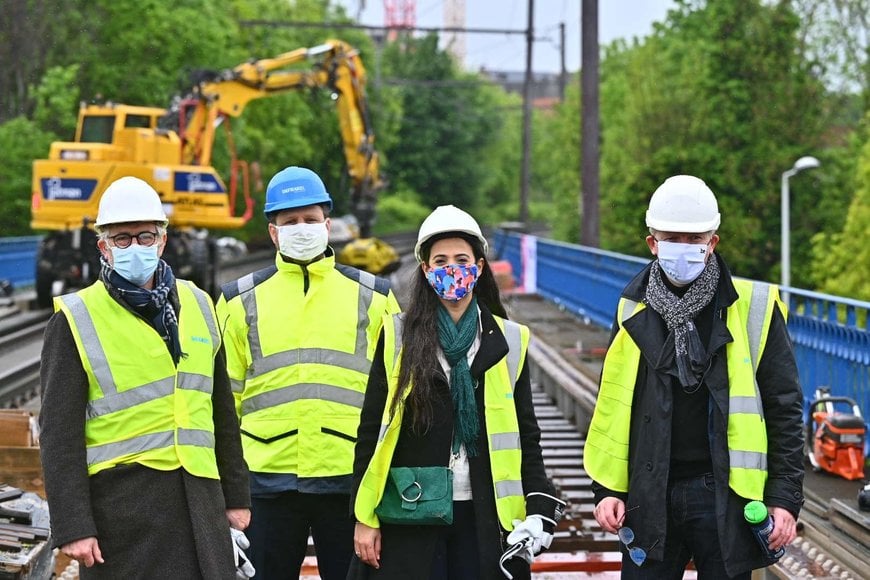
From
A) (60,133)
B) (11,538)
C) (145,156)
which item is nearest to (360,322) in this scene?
(11,538)

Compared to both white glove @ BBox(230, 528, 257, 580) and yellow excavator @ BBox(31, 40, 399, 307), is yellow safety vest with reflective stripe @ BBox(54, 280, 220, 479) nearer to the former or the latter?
white glove @ BBox(230, 528, 257, 580)

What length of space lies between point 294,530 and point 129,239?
1.44 metres

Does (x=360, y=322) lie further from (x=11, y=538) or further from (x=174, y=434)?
(x=11, y=538)

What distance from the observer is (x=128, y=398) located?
4.43 metres

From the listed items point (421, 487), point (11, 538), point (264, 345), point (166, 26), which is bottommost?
point (11, 538)

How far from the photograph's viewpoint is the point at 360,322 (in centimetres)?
558

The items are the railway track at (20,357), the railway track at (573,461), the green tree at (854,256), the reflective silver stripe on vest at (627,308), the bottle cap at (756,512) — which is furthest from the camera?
the green tree at (854,256)

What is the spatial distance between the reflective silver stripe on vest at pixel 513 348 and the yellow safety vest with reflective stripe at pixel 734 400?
307 mm

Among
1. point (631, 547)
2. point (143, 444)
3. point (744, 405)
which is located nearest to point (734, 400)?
point (744, 405)

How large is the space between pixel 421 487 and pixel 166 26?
3545 cm

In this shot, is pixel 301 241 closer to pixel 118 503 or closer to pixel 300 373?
pixel 300 373

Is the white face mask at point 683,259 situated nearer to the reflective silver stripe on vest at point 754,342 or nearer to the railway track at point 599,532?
the reflective silver stripe on vest at point 754,342

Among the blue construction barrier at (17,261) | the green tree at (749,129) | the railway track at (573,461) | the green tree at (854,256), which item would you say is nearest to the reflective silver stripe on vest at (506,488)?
the railway track at (573,461)

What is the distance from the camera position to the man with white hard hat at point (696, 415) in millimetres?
4445
